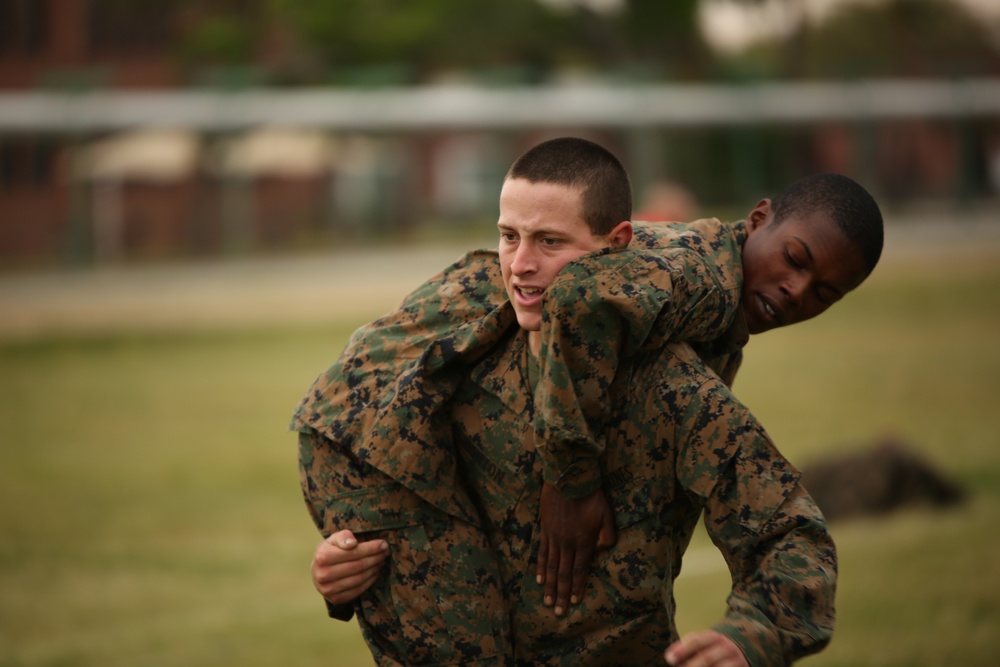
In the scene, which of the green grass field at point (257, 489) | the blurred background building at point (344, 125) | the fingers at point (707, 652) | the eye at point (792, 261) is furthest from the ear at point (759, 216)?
the blurred background building at point (344, 125)

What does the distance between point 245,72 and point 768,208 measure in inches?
979

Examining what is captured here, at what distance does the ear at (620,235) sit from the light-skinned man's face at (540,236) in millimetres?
37

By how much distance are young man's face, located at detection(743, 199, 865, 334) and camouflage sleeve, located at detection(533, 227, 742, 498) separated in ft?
0.64

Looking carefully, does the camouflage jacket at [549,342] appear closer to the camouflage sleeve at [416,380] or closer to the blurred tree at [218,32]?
the camouflage sleeve at [416,380]

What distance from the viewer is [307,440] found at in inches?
107

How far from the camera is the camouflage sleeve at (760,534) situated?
86.8 inches

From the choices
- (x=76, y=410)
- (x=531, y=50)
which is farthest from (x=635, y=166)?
(x=76, y=410)

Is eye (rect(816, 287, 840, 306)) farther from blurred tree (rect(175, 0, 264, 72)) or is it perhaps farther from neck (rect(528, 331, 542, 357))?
blurred tree (rect(175, 0, 264, 72))

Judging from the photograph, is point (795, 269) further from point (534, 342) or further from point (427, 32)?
point (427, 32)

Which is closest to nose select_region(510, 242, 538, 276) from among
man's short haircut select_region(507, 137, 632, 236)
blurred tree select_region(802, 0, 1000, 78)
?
man's short haircut select_region(507, 137, 632, 236)

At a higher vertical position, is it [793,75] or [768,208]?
[793,75]

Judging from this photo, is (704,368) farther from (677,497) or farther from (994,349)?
(994,349)

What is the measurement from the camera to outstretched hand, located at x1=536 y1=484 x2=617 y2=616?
240cm

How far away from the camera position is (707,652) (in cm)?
216
